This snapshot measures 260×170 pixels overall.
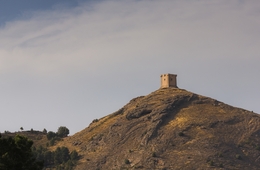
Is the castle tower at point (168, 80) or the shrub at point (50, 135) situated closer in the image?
the castle tower at point (168, 80)

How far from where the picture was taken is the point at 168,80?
5792 inches

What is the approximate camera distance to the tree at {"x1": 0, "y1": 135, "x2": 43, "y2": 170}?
47406 mm

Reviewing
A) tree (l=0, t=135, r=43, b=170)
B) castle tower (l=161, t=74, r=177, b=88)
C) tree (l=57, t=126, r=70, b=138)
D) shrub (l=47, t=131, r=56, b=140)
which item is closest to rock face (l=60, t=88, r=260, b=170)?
castle tower (l=161, t=74, r=177, b=88)

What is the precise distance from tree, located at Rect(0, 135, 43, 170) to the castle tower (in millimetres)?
99071

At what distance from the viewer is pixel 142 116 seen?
138 meters

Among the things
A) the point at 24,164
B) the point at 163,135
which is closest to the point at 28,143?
the point at 24,164

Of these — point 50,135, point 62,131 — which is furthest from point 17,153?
point 62,131

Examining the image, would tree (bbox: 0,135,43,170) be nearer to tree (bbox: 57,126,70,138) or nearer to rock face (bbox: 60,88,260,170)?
rock face (bbox: 60,88,260,170)

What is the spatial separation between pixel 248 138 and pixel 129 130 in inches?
1036

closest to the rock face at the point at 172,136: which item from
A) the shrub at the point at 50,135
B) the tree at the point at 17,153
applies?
the shrub at the point at 50,135

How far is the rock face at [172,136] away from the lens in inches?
4653

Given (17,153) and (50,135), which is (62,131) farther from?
(17,153)

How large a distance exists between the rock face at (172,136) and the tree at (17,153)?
6784 cm

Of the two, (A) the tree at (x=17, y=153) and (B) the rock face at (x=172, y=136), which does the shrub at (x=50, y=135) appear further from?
(A) the tree at (x=17, y=153)
